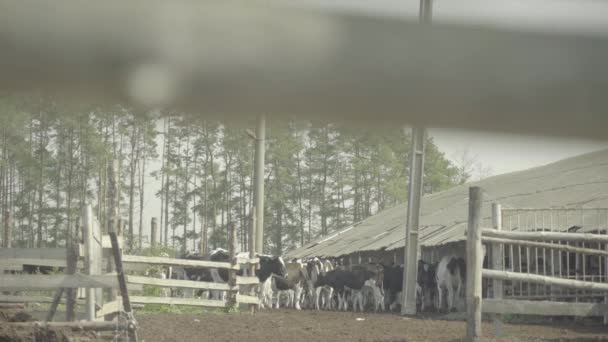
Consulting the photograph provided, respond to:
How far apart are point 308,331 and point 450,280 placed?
6.88 meters

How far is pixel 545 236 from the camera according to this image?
934cm

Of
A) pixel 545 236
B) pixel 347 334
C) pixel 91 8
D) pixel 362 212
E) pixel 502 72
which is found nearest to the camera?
pixel 91 8

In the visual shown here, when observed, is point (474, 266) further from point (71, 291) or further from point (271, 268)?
point (271, 268)

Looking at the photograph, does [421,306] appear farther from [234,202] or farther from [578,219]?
[234,202]

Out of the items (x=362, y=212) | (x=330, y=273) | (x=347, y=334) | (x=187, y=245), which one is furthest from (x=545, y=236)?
(x=187, y=245)

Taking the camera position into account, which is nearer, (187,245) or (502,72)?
(502,72)

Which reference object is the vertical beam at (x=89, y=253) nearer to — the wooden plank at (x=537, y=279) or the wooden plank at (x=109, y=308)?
the wooden plank at (x=109, y=308)

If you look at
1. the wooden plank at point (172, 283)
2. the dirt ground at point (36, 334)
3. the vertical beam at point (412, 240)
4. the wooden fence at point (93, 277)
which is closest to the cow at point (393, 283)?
the wooden fence at point (93, 277)

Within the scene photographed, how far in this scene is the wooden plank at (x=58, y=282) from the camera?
8.97 meters

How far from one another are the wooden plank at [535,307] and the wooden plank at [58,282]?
3.84 metres

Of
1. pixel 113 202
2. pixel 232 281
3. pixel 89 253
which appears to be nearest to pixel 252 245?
pixel 232 281

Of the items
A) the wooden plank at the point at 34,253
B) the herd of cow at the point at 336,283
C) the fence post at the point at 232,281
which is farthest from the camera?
the herd of cow at the point at 336,283

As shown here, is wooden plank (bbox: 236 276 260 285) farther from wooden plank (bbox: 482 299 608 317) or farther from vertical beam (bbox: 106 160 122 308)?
wooden plank (bbox: 482 299 608 317)

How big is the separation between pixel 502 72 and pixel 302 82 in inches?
5.9
